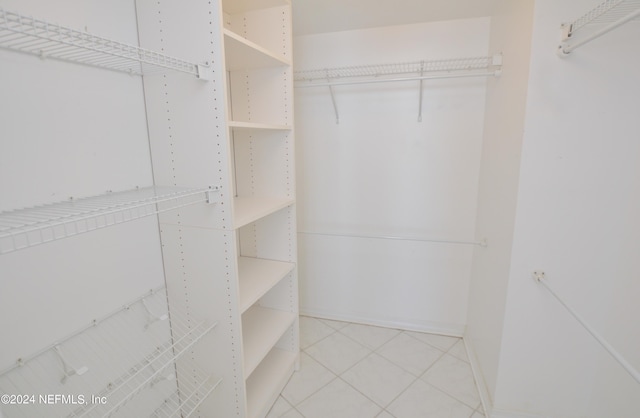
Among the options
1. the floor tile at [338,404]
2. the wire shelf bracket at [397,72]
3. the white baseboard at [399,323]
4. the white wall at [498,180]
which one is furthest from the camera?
the white baseboard at [399,323]

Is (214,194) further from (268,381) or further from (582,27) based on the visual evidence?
(582,27)

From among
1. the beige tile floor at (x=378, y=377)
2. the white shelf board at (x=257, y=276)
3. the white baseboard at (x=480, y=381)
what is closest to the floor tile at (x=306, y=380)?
the beige tile floor at (x=378, y=377)

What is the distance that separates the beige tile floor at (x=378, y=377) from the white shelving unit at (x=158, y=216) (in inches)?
11.2

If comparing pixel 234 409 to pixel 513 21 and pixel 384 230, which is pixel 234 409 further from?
pixel 513 21

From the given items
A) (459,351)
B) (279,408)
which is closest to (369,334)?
(459,351)

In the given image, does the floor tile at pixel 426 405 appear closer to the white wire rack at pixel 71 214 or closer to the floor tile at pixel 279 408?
the floor tile at pixel 279 408

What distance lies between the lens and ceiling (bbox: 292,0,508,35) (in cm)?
171

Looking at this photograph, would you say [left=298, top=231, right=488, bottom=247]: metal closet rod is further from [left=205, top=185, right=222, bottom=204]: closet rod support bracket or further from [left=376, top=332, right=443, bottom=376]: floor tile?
[left=205, top=185, right=222, bottom=204]: closet rod support bracket

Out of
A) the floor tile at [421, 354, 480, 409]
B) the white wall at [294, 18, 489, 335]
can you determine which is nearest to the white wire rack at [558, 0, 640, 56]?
the white wall at [294, 18, 489, 335]

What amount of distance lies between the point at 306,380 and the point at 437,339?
3.29 ft

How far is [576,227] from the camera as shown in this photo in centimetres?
135

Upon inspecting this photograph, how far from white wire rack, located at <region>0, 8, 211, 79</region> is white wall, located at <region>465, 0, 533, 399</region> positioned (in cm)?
135

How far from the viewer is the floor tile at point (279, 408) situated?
1.62 m

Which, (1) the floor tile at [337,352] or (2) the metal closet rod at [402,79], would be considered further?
(1) the floor tile at [337,352]
